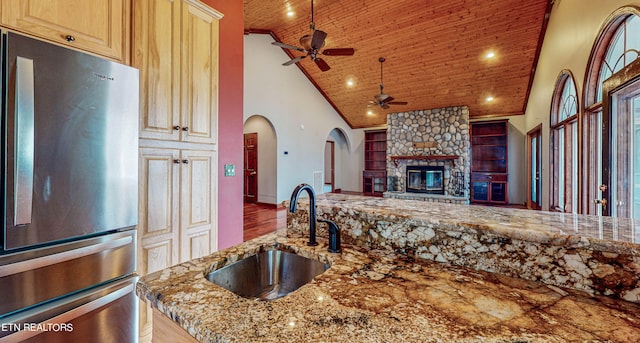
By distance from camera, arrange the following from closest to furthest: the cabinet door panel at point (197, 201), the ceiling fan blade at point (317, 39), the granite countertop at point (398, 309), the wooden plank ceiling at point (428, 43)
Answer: the granite countertop at point (398, 309)
the cabinet door panel at point (197, 201)
the ceiling fan blade at point (317, 39)
the wooden plank ceiling at point (428, 43)

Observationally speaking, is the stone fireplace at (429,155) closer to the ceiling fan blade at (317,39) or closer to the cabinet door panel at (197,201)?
the ceiling fan blade at (317,39)

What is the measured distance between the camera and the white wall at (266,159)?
6.59m

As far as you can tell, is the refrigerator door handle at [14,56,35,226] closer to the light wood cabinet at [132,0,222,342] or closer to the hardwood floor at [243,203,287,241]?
the light wood cabinet at [132,0,222,342]

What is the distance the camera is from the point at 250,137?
718 centimetres

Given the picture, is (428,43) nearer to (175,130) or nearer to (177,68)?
(177,68)

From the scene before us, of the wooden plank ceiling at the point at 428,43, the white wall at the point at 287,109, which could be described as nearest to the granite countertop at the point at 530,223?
the wooden plank ceiling at the point at 428,43

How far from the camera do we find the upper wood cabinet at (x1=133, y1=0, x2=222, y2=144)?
1703 millimetres

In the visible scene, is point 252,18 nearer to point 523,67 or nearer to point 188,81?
point 188,81

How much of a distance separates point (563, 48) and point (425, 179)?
4.44 m

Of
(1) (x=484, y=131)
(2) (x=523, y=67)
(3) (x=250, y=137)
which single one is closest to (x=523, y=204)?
(1) (x=484, y=131)

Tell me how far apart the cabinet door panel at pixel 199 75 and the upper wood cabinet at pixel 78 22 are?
40 centimetres

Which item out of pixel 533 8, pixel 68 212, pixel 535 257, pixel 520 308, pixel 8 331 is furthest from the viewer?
pixel 533 8

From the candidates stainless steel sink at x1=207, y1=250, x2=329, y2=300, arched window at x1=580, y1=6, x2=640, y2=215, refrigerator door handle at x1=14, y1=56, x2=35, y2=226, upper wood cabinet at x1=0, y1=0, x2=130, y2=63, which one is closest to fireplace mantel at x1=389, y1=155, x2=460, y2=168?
arched window at x1=580, y1=6, x2=640, y2=215

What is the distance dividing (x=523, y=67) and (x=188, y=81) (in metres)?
6.56
